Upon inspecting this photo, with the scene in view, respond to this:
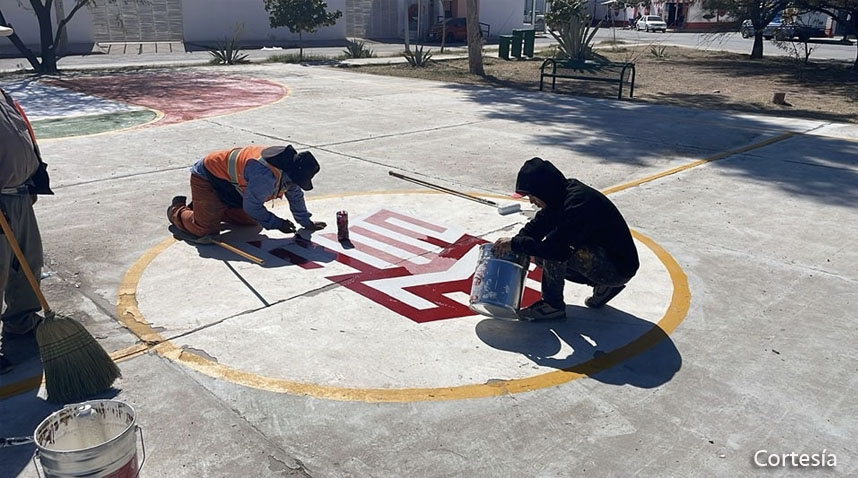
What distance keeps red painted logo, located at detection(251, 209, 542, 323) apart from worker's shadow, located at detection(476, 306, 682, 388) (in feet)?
1.36

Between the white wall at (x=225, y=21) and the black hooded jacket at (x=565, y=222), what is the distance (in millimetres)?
37565

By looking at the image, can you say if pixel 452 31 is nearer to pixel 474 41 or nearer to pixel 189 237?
pixel 474 41

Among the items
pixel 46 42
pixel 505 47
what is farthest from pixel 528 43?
pixel 46 42

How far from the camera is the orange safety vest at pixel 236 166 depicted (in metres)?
6.05

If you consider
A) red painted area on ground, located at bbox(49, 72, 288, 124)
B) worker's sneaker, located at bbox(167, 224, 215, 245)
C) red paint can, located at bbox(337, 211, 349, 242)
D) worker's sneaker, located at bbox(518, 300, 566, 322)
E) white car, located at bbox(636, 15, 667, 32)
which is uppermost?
white car, located at bbox(636, 15, 667, 32)

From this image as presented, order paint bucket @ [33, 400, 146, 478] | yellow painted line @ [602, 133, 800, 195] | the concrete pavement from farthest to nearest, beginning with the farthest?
1. yellow painted line @ [602, 133, 800, 195]
2. the concrete pavement
3. paint bucket @ [33, 400, 146, 478]

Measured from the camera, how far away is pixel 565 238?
15.5 feet

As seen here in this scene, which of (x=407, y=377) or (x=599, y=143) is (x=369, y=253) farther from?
(x=599, y=143)

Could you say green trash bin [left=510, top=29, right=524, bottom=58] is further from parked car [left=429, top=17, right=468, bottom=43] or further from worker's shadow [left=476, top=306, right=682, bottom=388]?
worker's shadow [left=476, top=306, right=682, bottom=388]

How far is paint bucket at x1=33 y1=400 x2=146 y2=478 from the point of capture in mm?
2771

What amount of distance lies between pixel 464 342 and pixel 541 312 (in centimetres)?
66

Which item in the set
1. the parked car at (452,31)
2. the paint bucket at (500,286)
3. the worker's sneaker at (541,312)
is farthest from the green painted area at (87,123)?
the parked car at (452,31)

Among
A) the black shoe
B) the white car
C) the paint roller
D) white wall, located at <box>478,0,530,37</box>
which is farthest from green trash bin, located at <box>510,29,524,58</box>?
the white car

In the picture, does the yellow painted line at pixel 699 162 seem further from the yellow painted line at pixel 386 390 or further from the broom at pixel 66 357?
the broom at pixel 66 357
